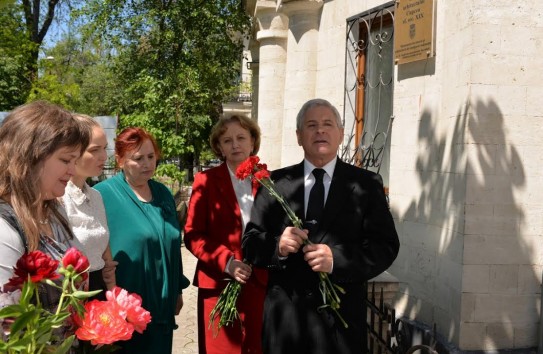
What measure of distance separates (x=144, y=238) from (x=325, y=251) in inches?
53.0

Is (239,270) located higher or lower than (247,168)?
lower

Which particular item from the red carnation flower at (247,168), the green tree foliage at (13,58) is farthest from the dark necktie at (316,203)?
the green tree foliage at (13,58)

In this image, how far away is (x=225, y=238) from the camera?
3.69m

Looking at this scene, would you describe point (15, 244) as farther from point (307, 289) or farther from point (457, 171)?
point (457, 171)

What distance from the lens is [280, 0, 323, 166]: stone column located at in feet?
23.7

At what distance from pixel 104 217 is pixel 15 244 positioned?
1.51 meters

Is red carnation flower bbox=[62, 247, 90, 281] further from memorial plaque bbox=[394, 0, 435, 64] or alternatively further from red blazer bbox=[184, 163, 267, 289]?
memorial plaque bbox=[394, 0, 435, 64]

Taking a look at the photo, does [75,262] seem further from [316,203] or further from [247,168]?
[316,203]

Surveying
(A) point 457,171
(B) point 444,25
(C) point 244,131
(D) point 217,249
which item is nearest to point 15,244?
(D) point 217,249

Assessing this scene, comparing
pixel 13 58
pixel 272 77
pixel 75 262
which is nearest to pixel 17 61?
pixel 13 58

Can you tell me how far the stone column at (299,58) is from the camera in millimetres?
7215

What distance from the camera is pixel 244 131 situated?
12.7 feet

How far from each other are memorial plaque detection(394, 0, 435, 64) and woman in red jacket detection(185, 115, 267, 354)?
A: 7.01 ft

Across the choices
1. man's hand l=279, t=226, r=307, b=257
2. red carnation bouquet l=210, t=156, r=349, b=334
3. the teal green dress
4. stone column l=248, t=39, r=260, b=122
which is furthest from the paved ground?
stone column l=248, t=39, r=260, b=122
